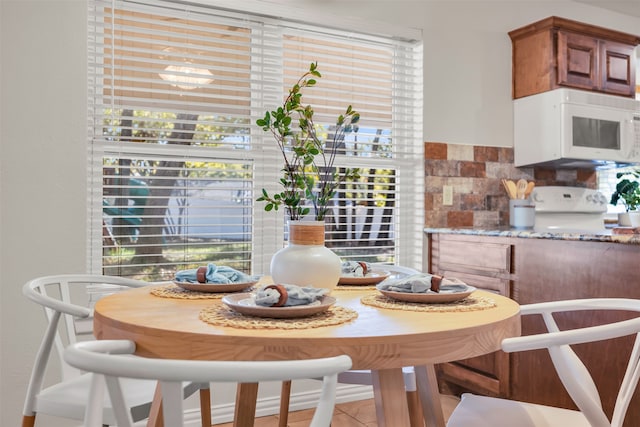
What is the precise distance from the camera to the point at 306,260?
1410mm

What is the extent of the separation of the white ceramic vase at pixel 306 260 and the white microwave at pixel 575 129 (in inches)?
91.3

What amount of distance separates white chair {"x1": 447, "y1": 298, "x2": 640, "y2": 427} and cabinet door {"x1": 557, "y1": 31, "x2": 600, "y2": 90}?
7.21ft

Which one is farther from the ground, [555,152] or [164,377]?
[555,152]

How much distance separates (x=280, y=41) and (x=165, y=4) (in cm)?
61

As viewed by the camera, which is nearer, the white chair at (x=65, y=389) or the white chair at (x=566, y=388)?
the white chair at (x=566, y=388)

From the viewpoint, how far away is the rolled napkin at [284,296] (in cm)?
119

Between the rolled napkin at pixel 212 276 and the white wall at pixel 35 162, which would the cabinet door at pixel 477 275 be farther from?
the white wall at pixel 35 162

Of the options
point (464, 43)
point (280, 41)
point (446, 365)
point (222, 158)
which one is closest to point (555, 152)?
point (464, 43)

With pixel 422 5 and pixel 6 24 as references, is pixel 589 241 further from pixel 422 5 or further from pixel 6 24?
pixel 6 24

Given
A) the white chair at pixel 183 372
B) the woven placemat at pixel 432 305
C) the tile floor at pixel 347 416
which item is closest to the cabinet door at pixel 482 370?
the tile floor at pixel 347 416

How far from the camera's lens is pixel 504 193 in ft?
11.7

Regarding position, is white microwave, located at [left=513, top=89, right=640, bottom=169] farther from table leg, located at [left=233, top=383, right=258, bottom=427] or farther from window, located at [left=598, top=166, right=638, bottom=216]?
table leg, located at [left=233, top=383, right=258, bottom=427]

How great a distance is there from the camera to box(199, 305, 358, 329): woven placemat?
1094 mm

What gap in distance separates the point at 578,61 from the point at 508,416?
2684 millimetres
